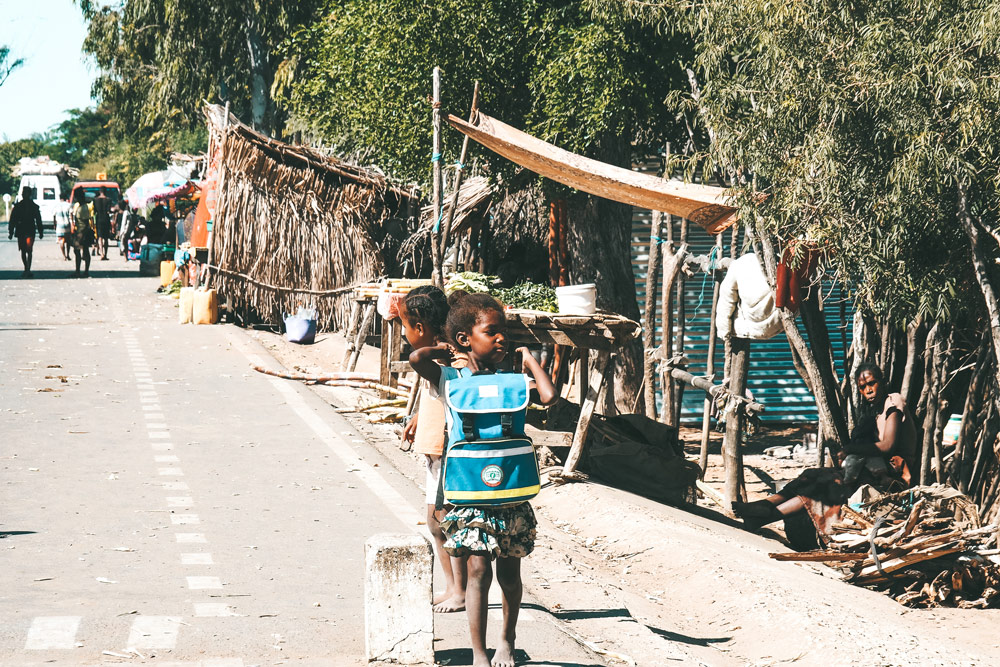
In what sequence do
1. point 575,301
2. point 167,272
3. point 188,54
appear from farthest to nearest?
1. point 188,54
2. point 167,272
3. point 575,301

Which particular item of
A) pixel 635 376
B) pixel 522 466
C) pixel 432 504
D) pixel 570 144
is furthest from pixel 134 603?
pixel 635 376

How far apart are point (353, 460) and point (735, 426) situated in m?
3.79

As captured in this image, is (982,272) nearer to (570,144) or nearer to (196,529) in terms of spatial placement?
(196,529)

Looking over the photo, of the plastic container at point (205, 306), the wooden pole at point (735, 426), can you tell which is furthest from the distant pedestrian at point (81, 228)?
the wooden pole at point (735, 426)

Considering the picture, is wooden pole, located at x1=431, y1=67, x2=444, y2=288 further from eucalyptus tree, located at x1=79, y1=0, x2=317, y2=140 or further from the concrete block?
eucalyptus tree, located at x1=79, y1=0, x2=317, y2=140

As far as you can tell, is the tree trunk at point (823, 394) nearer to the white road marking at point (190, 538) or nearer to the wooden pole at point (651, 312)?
the wooden pole at point (651, 312)

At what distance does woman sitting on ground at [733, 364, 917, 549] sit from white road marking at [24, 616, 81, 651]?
638cm

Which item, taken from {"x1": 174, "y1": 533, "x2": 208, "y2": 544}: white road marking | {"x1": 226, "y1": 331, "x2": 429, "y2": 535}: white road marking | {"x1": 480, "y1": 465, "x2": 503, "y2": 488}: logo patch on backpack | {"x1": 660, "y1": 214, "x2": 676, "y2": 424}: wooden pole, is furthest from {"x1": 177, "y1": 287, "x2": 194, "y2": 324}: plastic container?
{"x1": 480, "y1": 465, "x2": 503, "y2": 488}: logo patch on backpack

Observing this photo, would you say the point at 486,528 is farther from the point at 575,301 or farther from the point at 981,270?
the point at 575,301

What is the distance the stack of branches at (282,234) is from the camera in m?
19.8

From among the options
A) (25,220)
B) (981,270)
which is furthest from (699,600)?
(25,220)

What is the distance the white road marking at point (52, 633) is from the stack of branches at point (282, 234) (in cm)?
1427

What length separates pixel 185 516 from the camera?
26.5 feet

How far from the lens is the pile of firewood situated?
8414 mm
